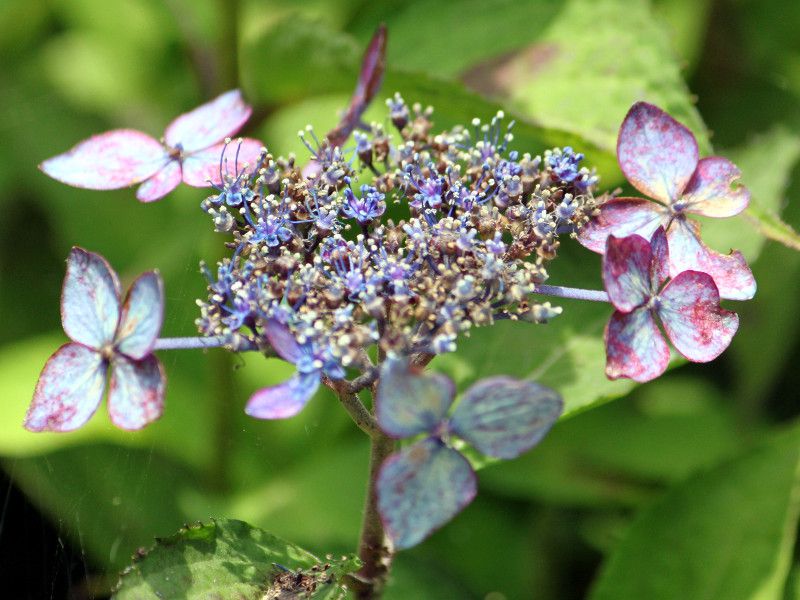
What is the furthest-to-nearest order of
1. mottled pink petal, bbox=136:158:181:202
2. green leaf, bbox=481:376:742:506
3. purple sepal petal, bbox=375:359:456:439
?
1. green leaf, bbox=481:376:742:506
2. mottled pink petal, bbox=136:158:181:202
3. purple sepal petal, bbox=375:359:456:439

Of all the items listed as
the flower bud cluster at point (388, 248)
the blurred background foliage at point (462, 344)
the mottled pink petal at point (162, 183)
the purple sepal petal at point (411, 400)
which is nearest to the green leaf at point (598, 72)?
the blurred background foliage at point (462, 344)

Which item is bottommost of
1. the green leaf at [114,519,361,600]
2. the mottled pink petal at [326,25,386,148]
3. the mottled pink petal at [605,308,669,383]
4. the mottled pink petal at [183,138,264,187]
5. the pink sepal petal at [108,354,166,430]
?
the green leaf at [114,519,361,600]

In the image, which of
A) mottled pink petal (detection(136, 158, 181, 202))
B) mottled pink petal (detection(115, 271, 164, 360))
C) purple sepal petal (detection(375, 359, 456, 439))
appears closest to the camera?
purple sepal petal (detection(375, 359, 456, 439))

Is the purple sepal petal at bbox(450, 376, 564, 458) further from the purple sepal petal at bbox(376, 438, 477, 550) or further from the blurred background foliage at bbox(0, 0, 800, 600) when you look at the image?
the blurred background foliage at bbox(0, 0, 800, 600)

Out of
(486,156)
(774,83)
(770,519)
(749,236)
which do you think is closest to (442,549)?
(770,519)

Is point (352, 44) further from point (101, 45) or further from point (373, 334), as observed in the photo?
point (101, 45)

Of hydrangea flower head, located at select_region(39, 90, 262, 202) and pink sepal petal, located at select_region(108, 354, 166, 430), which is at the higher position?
hydrangea flower head, located at select_region(39, 90, 262, 202)

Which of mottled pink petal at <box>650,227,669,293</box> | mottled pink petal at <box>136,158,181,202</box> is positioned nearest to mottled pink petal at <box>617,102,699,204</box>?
mottled pink petal at <box>650,227,669,293</box>

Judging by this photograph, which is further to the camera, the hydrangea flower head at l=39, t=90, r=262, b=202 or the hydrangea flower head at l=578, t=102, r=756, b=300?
the hydrangea flower head at l=39, t=90, r=262, b=202
